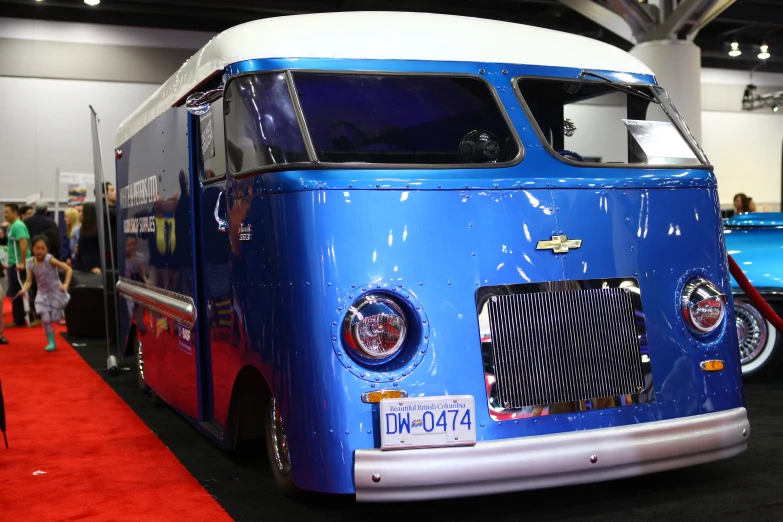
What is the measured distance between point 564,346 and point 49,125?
56.9ft

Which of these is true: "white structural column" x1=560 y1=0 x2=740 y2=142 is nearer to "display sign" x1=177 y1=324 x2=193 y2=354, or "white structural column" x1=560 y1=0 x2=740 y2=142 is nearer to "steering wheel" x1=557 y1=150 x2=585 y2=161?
"steering wheel" x1=557 y1=150 x2=585 y2=161

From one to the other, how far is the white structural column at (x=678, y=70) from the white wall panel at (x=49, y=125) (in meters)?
11.1

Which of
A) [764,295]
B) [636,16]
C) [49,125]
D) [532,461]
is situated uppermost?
[636,16]

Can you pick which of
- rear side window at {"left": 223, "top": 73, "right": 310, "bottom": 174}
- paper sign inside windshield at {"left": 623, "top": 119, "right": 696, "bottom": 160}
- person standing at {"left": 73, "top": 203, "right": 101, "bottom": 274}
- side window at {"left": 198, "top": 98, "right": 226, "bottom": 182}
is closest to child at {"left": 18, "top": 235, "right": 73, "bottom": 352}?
person standing at {"left": 73, "top": 203, "right": 101, "bottom": 274}

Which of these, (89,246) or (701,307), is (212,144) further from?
(89,246)

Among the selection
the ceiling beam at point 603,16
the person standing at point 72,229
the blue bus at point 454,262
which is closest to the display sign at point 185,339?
the blue bus at point 454,262

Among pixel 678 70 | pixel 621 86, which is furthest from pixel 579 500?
pixel 678 70

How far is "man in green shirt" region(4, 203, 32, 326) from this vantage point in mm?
12570

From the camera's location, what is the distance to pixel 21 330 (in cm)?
1282

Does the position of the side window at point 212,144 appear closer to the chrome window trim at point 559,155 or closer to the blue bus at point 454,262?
the blue bus at point 454,262

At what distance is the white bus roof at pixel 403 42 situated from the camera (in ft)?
12.9

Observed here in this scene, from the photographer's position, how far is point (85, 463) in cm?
510

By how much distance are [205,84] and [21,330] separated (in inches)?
376

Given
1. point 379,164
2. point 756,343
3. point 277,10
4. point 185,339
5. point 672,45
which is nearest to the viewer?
point 379,164
